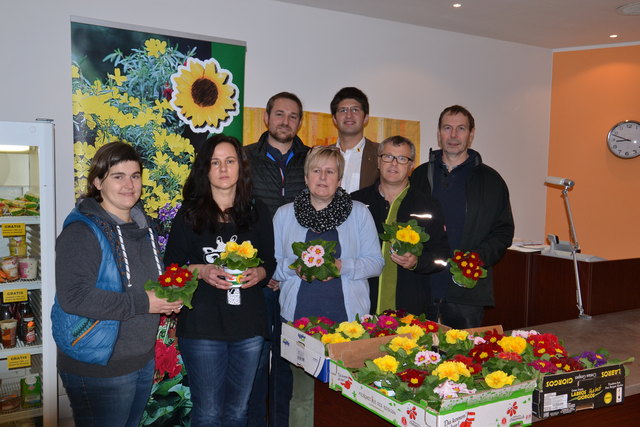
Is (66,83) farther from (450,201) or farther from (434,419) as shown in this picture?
(434,419)

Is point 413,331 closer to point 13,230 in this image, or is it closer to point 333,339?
point 333,339

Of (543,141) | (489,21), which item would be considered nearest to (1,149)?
(489,21)

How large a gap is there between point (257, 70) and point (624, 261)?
9.48 ft

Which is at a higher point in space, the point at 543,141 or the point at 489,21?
the point at 489,21

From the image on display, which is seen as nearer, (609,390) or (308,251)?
(609,390)

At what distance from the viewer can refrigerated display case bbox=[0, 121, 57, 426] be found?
8.95ft

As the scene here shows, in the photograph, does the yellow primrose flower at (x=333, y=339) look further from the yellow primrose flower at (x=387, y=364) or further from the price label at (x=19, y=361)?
the price label at (x=19, y=361)

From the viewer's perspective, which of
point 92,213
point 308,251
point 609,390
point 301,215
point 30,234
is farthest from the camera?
point 30,234

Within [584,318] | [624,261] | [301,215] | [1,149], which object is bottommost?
[584,318]

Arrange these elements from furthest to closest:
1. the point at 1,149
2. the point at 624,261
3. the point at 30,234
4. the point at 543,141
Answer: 1. the point at 543,141
2. the point at 624,261
3. the point at 30,234
4. the point at 1,149

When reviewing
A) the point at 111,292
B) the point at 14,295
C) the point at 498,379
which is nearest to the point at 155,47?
the point at 14,295

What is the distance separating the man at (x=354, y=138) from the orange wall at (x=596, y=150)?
10.4ft

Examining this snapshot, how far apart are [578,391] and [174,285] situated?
1457mm

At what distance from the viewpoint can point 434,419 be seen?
1.50m
